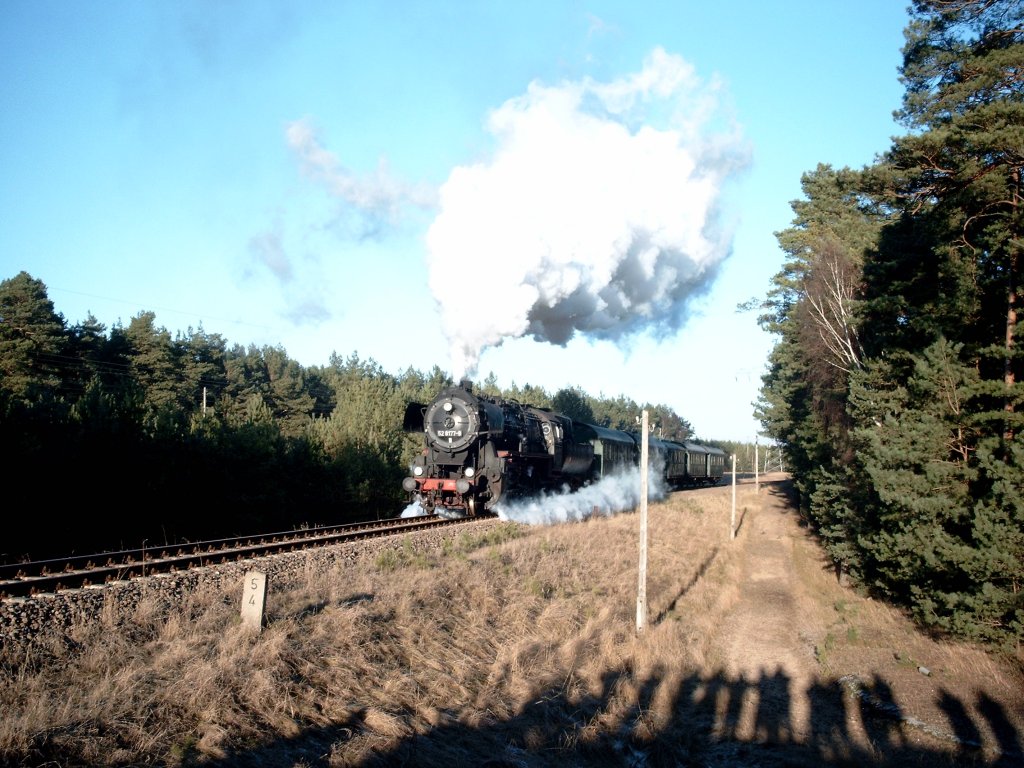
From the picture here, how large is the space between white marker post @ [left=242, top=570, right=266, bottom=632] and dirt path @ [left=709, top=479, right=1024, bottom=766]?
6299 mm

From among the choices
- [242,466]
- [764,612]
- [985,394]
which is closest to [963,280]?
[985,394]

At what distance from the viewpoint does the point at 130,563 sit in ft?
42.5

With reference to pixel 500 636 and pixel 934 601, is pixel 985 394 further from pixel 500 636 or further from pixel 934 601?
pixel 500 636

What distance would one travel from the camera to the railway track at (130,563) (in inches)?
432

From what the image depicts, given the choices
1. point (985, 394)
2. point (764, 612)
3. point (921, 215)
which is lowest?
point (764, 612)

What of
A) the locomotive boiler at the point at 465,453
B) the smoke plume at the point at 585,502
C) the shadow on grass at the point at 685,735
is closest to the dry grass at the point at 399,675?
the shadow on grass at the point at 685,735

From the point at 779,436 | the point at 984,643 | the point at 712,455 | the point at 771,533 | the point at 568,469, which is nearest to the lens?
the point at 984,643

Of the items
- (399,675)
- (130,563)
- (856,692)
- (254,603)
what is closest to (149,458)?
(130,563)

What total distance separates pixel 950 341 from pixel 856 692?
6.91m

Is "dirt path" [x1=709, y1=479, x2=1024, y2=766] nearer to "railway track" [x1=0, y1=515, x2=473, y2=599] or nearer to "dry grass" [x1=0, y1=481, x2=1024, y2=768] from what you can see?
"dry grass" [x1=0, y1=481, x2=1024, y2=768]

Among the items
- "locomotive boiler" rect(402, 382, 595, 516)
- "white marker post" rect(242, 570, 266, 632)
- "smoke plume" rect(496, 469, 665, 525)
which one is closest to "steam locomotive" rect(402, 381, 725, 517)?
"locomotive boiler" rect(402, 382, 595, 516)

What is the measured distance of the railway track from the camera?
11.0 m

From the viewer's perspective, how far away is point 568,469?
96.3ft

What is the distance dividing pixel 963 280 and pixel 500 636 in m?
10.7
